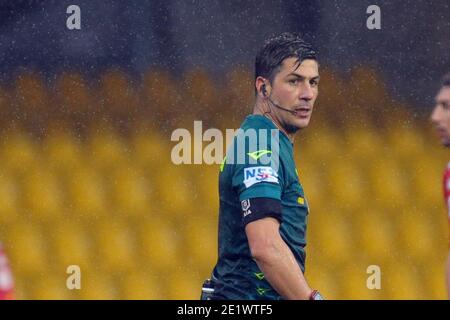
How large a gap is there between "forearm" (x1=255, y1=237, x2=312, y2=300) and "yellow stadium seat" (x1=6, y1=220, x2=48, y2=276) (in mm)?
1580

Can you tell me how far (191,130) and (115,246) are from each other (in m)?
0.57

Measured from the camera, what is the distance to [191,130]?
15.1 ft

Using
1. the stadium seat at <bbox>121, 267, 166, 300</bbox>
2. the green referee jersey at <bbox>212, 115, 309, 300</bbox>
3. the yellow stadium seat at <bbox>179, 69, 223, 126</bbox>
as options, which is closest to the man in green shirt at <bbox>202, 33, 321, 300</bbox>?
the green referee jersey at <bbox>212, 115, 309, 300</bbox>

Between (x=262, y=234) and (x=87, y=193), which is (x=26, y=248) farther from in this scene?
(x=262, y=234)

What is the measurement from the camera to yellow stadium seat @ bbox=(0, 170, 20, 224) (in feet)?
15.2

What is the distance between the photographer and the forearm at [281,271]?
3303mm

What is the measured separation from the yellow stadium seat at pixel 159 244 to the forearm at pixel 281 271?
53.2 inches

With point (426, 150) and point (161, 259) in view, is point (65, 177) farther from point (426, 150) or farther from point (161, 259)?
point (426, 150)

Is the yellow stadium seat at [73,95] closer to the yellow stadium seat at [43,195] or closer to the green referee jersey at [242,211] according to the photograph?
the yellow stadium seat at [43,195]

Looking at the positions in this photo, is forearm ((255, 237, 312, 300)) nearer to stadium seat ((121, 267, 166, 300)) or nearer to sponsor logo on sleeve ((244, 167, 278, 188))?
sponsor logo on sleeve ((244, 167, 278, 188))

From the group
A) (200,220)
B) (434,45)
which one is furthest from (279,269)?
(434,45)
